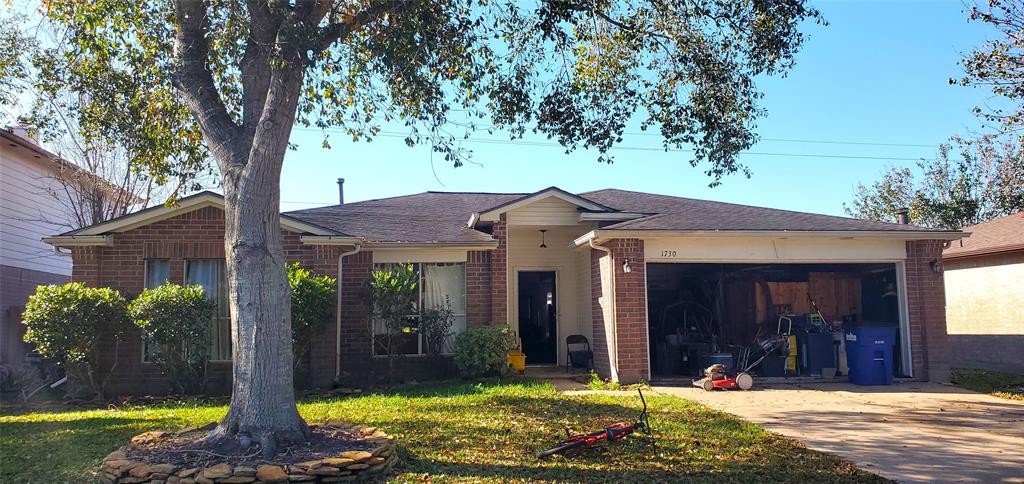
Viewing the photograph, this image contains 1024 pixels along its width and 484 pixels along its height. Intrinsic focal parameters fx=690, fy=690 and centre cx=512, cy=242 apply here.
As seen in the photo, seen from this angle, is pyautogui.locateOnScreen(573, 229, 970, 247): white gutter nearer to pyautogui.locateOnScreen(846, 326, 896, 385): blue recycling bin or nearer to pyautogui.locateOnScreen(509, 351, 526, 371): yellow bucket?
pyautogui.locateOnScreen(846, 326, 896, 385): blue recycling bin

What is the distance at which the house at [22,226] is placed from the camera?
49.3ft

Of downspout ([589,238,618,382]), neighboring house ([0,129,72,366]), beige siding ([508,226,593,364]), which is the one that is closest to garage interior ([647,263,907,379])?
beige siding ([508,226,593,364])

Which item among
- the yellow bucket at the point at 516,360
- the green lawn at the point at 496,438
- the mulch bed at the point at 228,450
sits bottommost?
the green lawn at the point at 496,438

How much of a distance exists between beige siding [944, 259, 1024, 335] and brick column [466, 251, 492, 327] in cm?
1125

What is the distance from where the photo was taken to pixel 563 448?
681 centimetres

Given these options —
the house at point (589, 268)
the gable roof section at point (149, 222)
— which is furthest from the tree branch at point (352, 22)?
the house at point (589, 268)

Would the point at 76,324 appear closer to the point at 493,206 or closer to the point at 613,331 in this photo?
the point at 493,206

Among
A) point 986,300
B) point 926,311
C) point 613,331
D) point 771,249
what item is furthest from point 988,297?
point 613,331

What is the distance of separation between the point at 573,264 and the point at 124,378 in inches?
356

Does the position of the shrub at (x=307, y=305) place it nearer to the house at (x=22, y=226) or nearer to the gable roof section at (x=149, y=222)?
the gable roof section at (x=149, y=222)

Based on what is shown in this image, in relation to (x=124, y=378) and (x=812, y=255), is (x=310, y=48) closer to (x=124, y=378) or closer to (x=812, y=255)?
(x=124, y=378)

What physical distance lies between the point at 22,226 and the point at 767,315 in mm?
16700

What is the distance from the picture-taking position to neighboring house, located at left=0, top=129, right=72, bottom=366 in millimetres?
15016

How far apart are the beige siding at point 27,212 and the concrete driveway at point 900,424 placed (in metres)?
14.4
